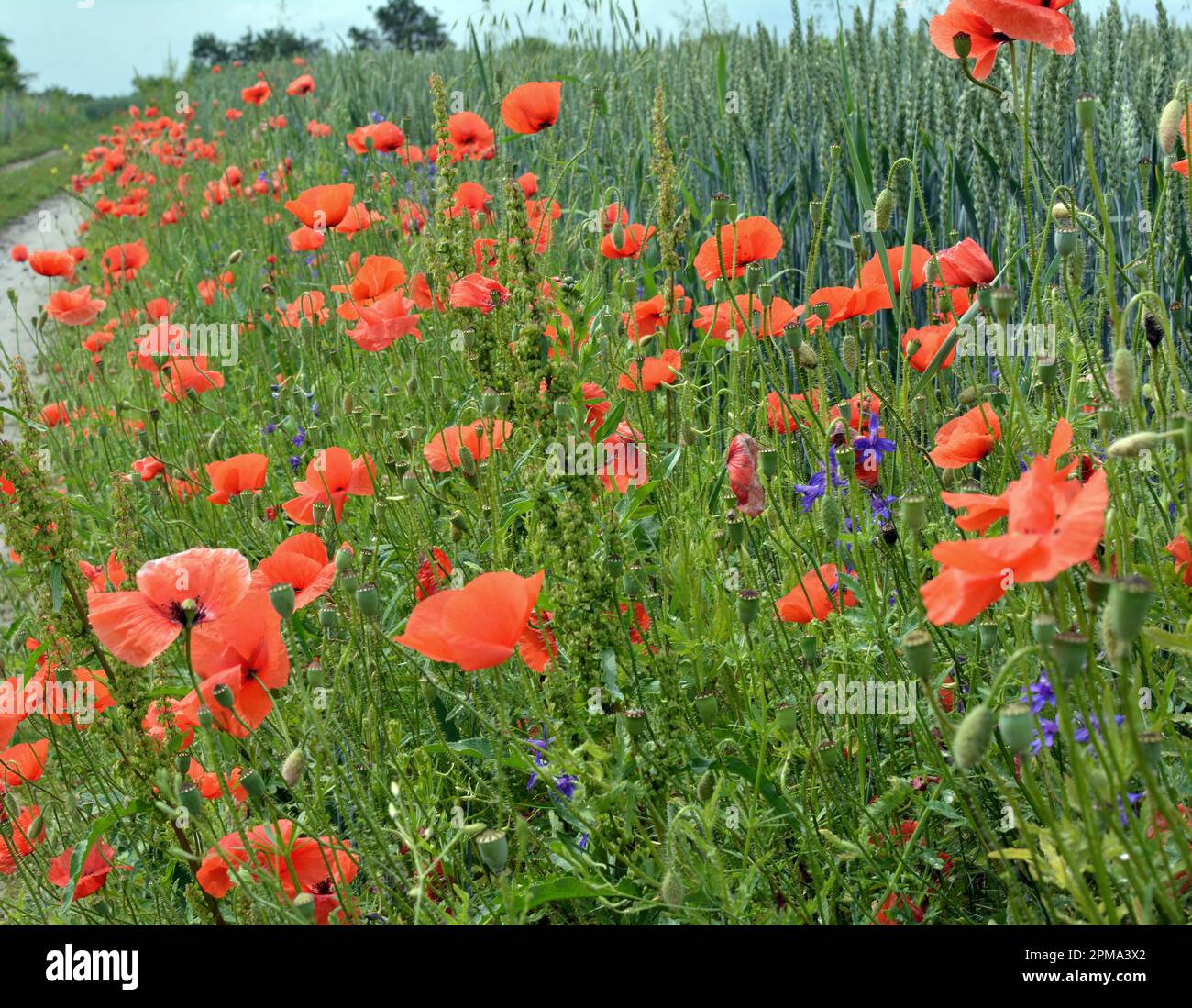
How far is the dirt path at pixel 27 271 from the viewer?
685 centimetres

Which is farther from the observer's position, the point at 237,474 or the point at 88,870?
the point at 237,474

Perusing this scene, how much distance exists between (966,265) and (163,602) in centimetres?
144

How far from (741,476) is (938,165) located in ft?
8.00

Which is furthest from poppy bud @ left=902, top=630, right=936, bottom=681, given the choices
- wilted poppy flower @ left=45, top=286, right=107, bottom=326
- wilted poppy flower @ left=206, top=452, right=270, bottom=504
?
wilted poppy flower @ left=45, top=286, right=107, bottom=326

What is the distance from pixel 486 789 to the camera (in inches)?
70.7

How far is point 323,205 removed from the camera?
279 centimetres

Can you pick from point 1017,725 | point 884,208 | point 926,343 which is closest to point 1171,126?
point 884,208

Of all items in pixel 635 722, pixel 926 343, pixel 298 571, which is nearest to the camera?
pixel 635 722

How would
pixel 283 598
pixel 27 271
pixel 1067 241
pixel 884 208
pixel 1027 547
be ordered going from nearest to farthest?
pixel 1027 547 → pixel 283 598 → pixel 1067 241 → pixel 884 208 → pixel 27 271

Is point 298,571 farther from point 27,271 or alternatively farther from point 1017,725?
point 27,271

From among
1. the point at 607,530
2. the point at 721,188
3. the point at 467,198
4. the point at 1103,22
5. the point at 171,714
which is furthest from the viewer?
the point at 721,188

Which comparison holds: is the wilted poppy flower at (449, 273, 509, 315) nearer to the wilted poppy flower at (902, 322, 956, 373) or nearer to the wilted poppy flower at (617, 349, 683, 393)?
the wilted poppy flower at (617, 349, 683, 393)
